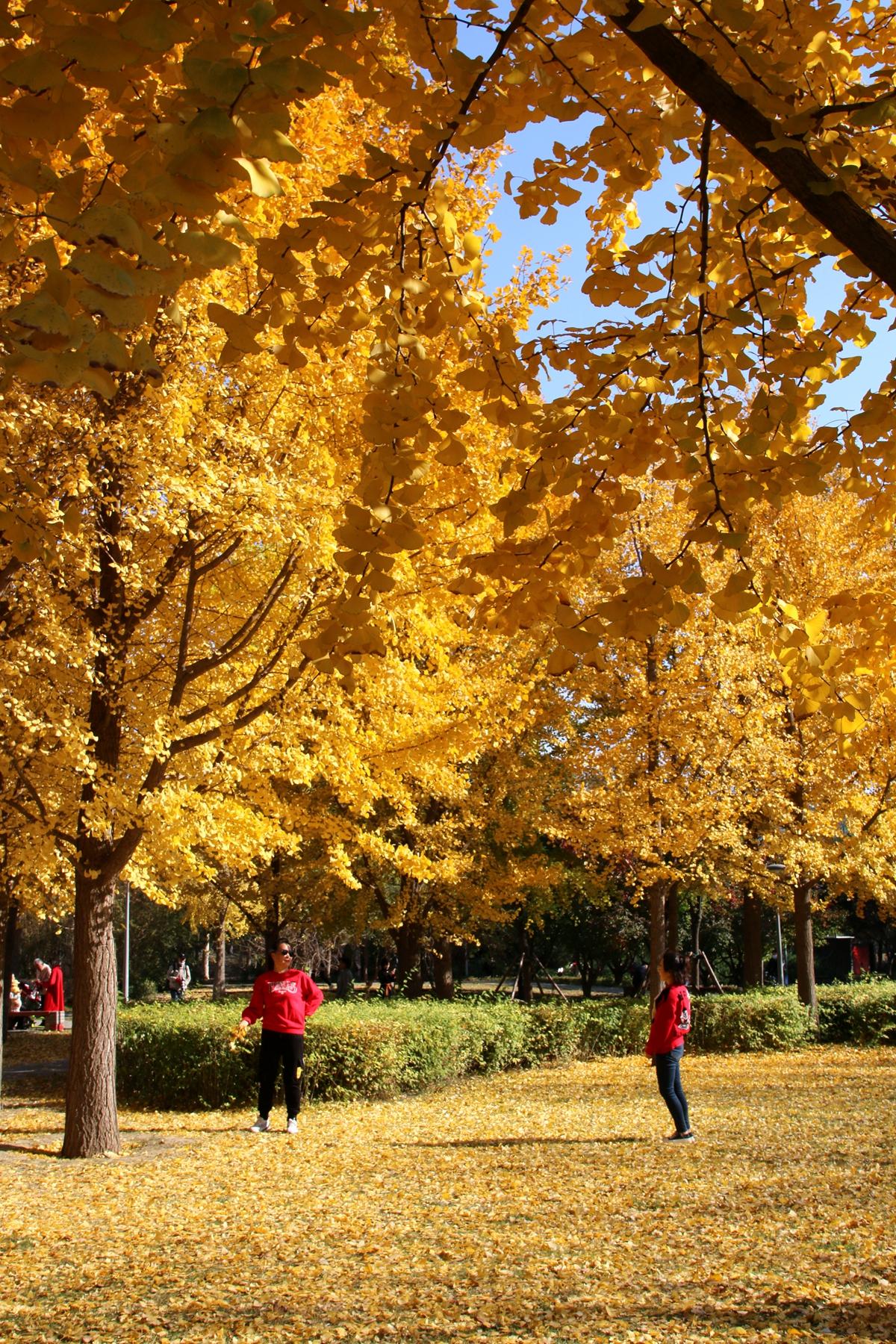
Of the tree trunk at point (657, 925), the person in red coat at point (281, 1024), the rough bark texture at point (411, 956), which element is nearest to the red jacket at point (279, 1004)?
the person in red coat at point (281, 1024)

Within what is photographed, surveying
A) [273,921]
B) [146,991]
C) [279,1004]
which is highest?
[279,1004]

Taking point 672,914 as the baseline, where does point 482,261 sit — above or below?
above

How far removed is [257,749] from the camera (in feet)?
26.0

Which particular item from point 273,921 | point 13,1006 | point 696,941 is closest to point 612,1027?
point 273,921

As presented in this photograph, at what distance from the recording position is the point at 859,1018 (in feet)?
52.7

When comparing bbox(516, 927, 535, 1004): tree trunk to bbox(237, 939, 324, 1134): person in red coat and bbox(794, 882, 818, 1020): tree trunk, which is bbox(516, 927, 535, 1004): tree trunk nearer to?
bbox(794, 882, 818, 1020): tree trunk

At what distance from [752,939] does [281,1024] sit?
15.6 m

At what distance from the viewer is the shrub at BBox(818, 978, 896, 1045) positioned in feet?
52.2

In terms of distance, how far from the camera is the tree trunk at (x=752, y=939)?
21.1 meters

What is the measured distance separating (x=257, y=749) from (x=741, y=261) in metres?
5.22

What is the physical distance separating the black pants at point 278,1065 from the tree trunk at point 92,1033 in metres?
1.18

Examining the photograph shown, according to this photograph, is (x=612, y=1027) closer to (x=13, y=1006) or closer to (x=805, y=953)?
(x=805, y=953)

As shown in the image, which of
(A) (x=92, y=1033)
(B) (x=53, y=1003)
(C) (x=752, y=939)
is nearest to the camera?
(A) (x=92, y=1033)

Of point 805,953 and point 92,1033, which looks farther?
Result: point 805,953
